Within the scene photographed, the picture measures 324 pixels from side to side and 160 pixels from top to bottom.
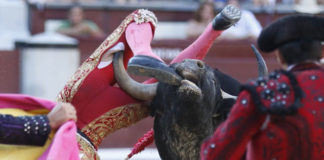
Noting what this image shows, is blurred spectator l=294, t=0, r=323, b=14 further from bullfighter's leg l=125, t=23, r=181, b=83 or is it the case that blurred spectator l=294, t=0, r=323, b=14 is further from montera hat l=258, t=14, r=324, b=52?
montera hat l=258, t=14, r=324, b=52

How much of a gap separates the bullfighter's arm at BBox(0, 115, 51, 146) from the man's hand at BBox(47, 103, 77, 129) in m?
0.02

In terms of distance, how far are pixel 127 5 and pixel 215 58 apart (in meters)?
1.06

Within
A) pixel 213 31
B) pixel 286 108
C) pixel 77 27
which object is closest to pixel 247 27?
pixel 77 27

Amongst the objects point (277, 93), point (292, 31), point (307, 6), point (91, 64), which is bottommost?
point (307, 6)

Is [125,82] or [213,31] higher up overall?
[213,31]

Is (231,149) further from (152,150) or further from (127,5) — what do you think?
(127,5)

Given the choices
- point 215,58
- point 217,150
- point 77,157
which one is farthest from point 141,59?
point 215,58

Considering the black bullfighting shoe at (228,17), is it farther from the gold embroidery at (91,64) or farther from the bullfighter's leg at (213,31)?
the gold embroidery at (91,64)

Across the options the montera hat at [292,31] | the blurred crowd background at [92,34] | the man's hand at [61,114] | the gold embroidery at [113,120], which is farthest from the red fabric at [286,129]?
the blurred crowd background at [92,34]

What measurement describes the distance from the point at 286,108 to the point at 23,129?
112cm

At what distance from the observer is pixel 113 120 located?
4.28m

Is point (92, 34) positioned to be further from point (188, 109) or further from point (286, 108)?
point (286, 108)

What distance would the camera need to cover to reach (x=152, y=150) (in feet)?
27.6

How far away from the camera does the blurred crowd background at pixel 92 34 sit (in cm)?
871
